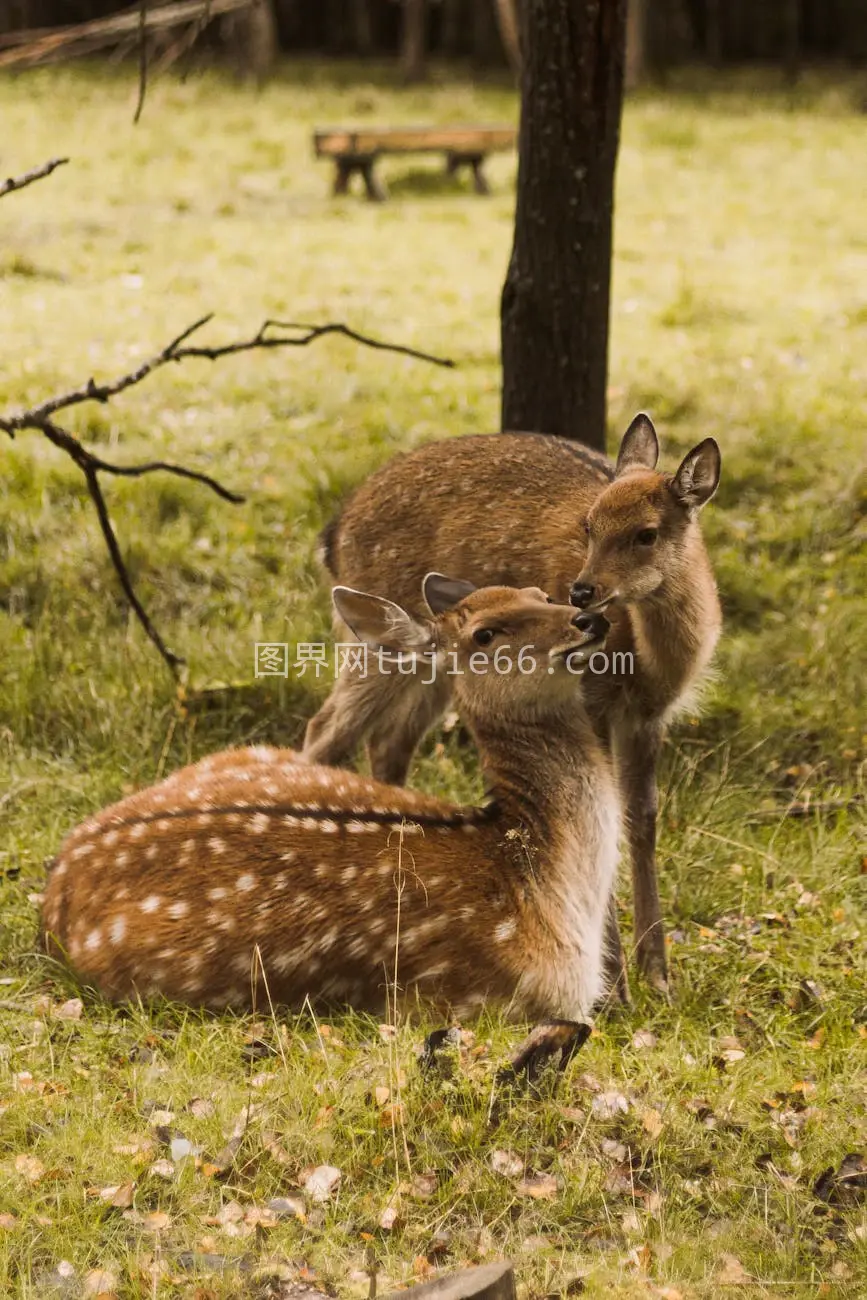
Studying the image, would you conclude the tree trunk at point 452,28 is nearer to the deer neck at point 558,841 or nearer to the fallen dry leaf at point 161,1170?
the deer neck at point 558,841

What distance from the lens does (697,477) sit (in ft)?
14.7

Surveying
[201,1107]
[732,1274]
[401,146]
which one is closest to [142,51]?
[201,1107]

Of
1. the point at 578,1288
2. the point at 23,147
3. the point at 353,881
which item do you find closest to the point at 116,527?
the point at 353,881

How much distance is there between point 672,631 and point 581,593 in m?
0.46

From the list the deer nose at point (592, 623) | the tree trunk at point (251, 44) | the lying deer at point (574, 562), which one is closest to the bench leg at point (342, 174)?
the tree trunk at point (251, 44)

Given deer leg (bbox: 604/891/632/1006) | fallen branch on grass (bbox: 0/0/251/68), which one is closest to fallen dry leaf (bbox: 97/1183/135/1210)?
deer leg (bbox: 604/891/632/1006)

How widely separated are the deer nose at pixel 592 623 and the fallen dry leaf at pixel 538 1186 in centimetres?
145

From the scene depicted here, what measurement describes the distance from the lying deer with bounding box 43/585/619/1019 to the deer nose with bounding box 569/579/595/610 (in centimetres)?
12

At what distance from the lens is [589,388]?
607 centimetres

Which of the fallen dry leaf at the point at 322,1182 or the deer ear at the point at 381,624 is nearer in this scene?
the fallen dry leaf at the point at 322,1182

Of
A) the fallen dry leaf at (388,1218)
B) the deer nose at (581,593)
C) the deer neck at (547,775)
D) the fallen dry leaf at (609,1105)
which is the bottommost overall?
the fallen dry leaf at (609,1105)

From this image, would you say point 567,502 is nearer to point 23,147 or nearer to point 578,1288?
point 578,1288

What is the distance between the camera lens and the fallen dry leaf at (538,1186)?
3307 millimetres

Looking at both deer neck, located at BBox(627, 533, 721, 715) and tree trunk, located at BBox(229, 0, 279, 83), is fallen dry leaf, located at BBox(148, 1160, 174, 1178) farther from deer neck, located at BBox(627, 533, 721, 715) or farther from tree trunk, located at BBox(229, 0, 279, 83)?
tree trunk, located at BBox(229, 0, 279, 83)
